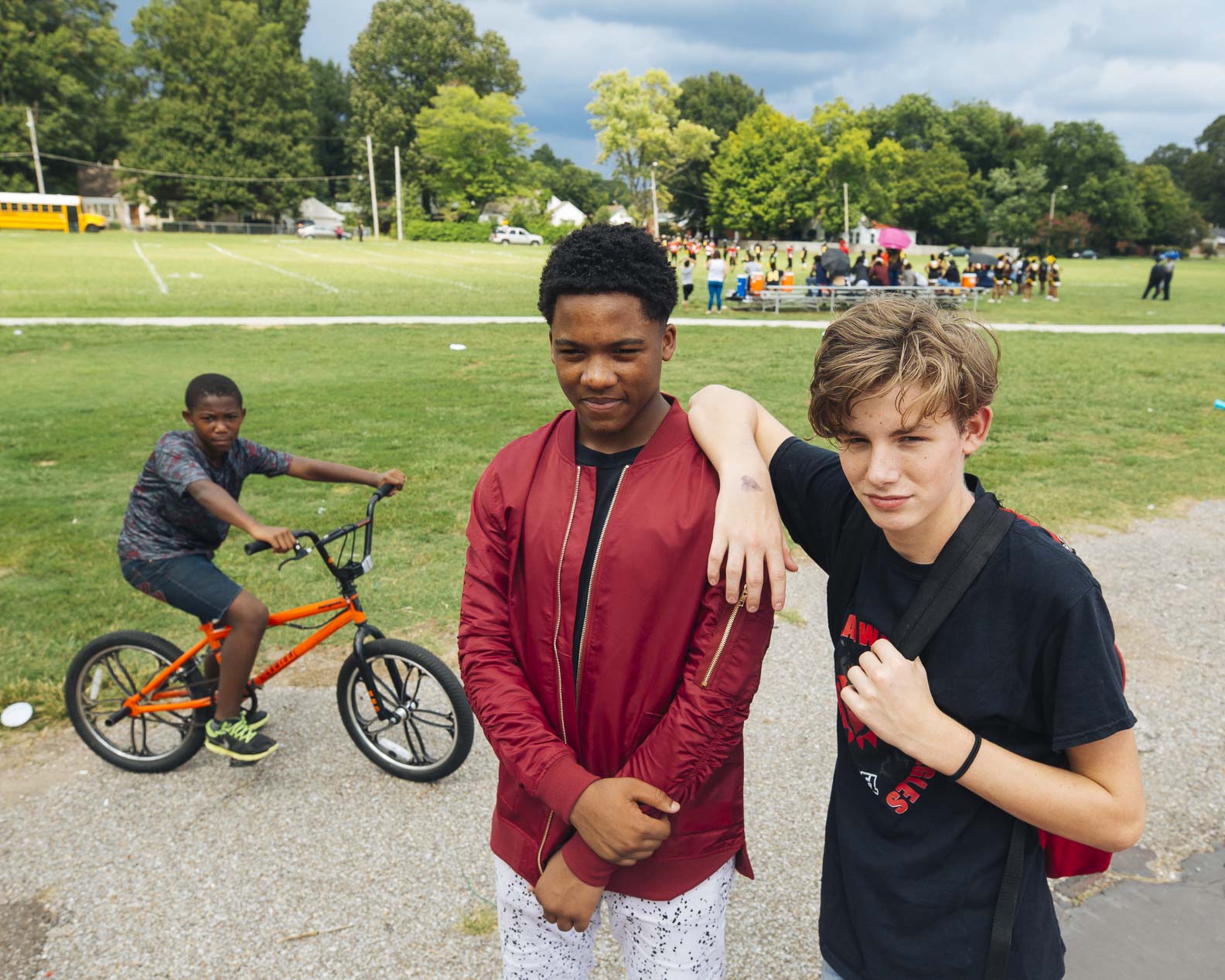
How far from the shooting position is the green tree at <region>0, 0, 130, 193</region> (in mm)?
66000

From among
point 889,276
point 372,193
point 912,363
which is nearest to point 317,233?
point 372,193

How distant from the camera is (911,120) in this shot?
9319cm

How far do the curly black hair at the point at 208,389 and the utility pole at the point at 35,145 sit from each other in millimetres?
75871

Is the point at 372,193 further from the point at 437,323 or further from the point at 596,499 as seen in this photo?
the point at 596,499

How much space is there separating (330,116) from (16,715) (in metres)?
107

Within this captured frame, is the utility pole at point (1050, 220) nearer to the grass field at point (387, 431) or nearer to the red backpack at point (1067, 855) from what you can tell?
the grass field at point (387, 431)

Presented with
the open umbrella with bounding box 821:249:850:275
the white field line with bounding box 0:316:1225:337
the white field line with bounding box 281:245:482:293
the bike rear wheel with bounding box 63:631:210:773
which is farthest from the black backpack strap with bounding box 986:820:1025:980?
the white field line with bounding box 281:245:482:293

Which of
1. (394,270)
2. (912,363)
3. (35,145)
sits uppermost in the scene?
(35,145)

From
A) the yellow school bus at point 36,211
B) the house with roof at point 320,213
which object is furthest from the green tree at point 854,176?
the yellow school bus at point 36,211

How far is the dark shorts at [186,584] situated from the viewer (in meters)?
Result: 3.74

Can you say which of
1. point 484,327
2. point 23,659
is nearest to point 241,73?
point 484,327

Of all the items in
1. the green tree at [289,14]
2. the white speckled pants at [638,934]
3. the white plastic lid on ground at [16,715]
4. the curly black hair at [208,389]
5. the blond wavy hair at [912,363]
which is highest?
the green tree at [289,14]

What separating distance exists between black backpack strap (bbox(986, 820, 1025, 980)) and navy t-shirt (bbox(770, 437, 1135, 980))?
2 centimetres

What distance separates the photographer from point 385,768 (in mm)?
4020
